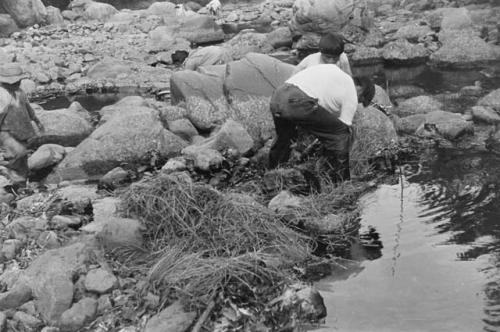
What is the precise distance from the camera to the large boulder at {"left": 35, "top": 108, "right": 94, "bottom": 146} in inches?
438

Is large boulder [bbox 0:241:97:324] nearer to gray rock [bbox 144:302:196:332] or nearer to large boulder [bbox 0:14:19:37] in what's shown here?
gray rock [bbox 144:302:196:332]

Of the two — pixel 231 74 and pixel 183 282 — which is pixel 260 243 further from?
pixel 231 74

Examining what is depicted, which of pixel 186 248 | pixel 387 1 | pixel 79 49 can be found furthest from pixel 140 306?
pixel 387 1

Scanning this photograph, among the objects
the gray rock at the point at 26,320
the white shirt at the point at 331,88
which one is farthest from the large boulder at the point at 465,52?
the gray rock at the point at 26,320

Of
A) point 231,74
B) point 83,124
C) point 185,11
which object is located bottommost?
point 185,11

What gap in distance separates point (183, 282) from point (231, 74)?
6.32 metres

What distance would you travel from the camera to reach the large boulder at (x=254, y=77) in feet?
36.4

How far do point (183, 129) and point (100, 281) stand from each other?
204 inches

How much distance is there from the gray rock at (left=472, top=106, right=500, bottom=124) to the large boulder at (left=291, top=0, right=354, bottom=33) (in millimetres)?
9130

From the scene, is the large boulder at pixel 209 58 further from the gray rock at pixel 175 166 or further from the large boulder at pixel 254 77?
the gray rock at pixel 175 166

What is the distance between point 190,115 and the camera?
11.1 metres

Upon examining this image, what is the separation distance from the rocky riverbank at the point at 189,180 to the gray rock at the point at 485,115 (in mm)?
23

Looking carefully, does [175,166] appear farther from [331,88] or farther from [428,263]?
[428,263]

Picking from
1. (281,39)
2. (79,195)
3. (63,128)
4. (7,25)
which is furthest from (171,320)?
(7,25)
